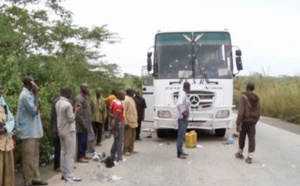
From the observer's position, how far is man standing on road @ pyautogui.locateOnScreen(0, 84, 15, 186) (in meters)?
6.24

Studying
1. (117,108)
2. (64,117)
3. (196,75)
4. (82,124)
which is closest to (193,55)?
(196,75)

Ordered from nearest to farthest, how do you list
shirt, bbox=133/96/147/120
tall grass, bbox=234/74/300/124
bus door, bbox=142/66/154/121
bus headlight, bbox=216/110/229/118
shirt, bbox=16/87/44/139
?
shirt, bbox=16/87/44/139
bus headlight, bbox=216/110/229/118
shirt, bbox=133/96/147/120
bus door, bbox=142/66/154/121
tall grass, bbox=234/74/300/124

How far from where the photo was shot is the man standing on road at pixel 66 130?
7.58 m

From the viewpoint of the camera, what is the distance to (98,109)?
11555 mm

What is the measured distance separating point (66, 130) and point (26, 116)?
0.85 meters

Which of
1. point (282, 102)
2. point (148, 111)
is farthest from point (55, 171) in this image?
point (282, 102)

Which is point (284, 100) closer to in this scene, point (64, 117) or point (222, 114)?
point (222, 114)

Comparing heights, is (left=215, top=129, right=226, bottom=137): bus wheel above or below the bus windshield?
below

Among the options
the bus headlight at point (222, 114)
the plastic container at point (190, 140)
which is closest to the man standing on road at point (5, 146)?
the plastic container at point (190, 140)

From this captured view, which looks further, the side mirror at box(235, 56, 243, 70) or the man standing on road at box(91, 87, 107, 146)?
the side mirror at box(235, 56, 243, 70)

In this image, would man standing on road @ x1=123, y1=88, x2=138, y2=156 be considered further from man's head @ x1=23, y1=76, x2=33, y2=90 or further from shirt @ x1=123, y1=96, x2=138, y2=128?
man's head @ x1=23, y1=76, x2=33, y2=90

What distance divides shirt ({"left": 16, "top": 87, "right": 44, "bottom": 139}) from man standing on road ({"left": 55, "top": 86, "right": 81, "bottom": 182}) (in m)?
0.57

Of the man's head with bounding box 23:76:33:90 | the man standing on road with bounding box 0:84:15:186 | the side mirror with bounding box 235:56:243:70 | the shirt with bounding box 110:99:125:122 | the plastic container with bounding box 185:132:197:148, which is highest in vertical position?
the side mirror with bounding box 235:56:243:70

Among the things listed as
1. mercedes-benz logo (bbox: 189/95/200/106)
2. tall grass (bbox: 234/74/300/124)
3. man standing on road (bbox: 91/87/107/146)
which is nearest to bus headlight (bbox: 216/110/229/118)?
mercedes-benz logo (bbox: 189/95/200/106)
